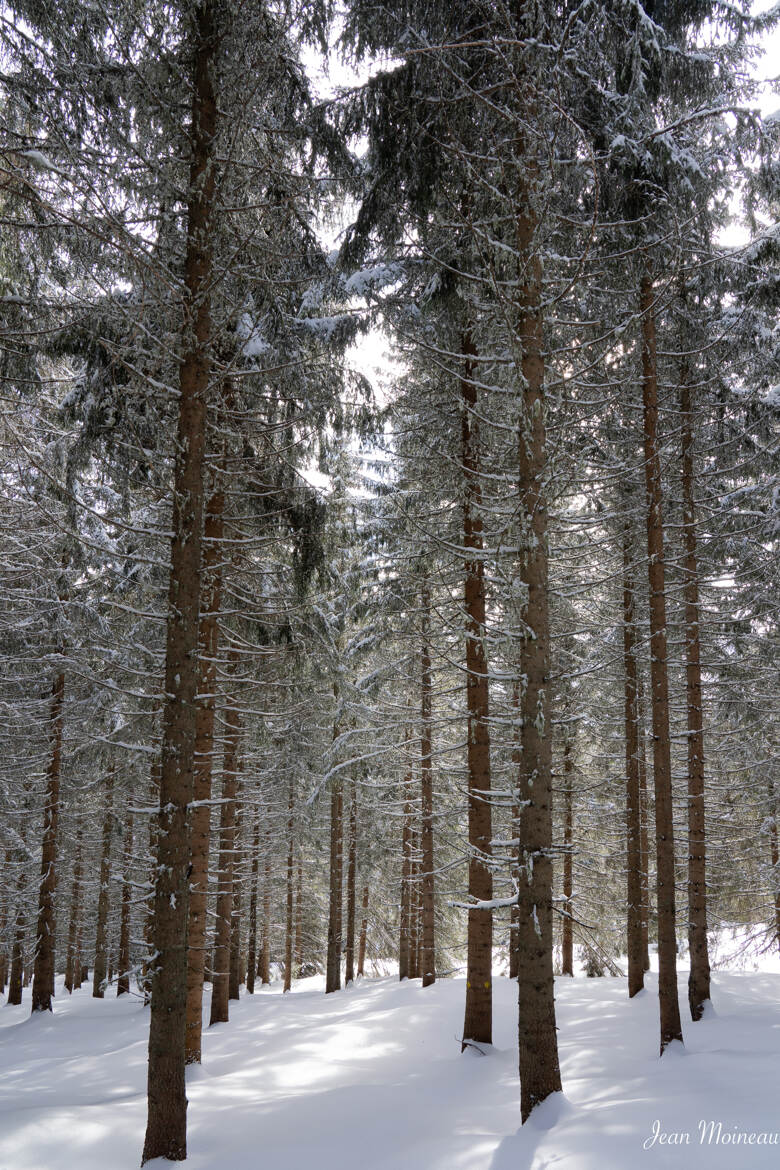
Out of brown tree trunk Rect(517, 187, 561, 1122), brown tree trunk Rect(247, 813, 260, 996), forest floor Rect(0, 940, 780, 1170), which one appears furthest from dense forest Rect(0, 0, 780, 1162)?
brown tree trunk Rect(247, 813, 260, 996)

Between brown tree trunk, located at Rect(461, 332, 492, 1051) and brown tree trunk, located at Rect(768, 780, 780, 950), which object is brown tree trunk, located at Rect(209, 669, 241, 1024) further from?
brown tree trunk, located at Rect(768, 780, 780, 950)

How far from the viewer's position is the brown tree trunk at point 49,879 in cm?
1538

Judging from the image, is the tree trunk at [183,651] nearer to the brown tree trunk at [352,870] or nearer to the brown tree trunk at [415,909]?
the brown tree trunk at [415,909]

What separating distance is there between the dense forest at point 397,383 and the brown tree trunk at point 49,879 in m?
0.08

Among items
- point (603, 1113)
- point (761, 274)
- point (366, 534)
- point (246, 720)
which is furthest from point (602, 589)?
point (603, 1113)

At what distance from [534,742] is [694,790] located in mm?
6004

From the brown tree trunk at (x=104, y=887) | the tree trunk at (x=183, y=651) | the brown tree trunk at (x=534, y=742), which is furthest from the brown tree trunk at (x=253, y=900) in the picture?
the brown tree trunk at (x=534, y=742)

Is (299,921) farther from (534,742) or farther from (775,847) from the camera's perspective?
(534,742)

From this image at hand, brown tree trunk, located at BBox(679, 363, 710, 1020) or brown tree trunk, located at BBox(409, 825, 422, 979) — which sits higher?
brown tree trunk, located at BBox(679, 363, 710, 1020)

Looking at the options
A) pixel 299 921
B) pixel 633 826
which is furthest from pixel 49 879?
pixel 299 921

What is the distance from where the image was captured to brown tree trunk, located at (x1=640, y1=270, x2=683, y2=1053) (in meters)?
8.70

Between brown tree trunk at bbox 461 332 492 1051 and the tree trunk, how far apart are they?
3839 mm

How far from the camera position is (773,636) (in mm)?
14500

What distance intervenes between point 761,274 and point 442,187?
488 cm
